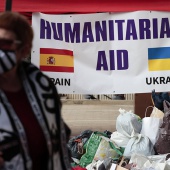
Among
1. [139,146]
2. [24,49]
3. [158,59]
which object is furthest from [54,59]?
[24,49]

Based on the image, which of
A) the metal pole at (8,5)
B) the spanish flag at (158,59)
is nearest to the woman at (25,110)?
the metal pole at (8,5)

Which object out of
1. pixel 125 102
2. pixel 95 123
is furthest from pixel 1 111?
pixel 125 102

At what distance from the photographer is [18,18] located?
255 cm

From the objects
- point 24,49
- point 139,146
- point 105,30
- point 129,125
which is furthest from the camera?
point 129,125

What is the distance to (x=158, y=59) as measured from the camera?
16.9ft

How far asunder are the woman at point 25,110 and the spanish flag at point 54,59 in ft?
8.01

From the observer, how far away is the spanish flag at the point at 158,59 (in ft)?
16.9

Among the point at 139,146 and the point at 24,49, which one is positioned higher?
the point at 24,49

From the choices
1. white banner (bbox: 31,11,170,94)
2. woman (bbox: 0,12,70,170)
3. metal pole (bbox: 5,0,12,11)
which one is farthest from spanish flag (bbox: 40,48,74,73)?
woman (bbox: 0,12,70,170)

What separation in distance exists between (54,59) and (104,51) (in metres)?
0.52

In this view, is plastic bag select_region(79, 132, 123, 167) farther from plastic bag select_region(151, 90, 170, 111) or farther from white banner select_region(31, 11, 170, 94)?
white banner select_region(31, 11, 170, 94)

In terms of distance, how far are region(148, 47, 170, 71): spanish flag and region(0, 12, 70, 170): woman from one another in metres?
2.64

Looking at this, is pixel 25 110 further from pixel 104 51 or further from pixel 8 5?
pixel 104 51

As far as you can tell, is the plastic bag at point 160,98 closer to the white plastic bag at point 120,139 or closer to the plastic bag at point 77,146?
the white plastic bag at point 120,139
